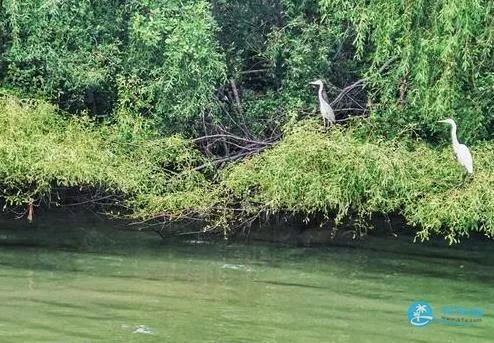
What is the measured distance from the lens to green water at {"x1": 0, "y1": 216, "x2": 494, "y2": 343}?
888 cm

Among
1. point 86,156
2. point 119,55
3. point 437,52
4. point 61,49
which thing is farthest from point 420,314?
point 61,49

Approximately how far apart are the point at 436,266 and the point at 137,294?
4.25 meters

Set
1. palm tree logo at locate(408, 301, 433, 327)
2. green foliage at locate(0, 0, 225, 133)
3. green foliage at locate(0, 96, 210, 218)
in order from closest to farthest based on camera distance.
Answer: palm tree logo at locate(408, 301, 433, 327), green foliage at locate(0, 96, 210, 218), green foliage at locate(0, 0, 225, 133)

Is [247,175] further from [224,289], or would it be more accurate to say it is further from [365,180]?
[224,289]

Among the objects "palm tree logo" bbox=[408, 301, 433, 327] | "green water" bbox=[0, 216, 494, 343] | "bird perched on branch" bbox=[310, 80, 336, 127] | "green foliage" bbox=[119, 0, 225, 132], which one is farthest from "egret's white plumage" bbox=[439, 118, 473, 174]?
"green foliage" bbox=[119, 0, 225, 132]

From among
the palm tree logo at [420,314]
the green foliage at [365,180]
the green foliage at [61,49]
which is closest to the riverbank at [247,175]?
the green foliage at [365,180]

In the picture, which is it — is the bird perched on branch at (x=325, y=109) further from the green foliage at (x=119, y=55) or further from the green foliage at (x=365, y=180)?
the green foliage at (x=119, y=55)

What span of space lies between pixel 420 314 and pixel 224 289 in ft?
7.18

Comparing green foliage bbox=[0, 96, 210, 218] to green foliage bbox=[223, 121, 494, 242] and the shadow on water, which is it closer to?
the shadow on water

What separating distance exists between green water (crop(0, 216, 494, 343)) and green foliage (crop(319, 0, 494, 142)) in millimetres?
2003

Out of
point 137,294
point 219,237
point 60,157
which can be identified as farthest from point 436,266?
point 60,157

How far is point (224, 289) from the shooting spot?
10766 millimetres

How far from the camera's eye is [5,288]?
10.3 m

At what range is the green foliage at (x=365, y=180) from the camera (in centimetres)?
1164
